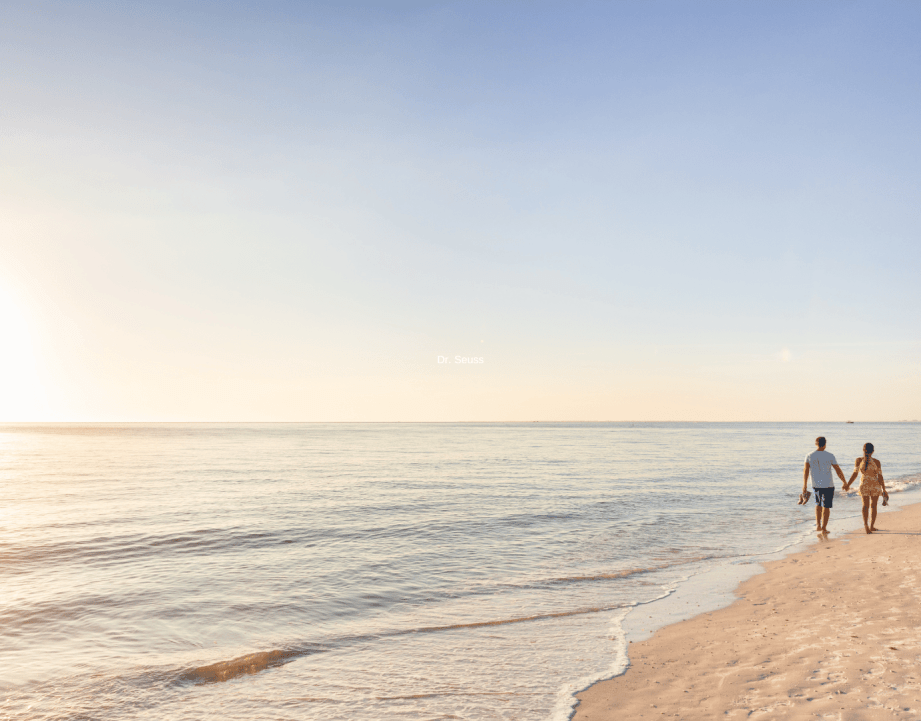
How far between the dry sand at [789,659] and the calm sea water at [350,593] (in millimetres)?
618

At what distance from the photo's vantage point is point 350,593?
11.6m

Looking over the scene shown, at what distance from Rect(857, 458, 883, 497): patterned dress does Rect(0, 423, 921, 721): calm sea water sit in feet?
8.00

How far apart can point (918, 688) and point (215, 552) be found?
15709mm

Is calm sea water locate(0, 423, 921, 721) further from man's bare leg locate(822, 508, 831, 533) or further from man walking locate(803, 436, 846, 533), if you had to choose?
man walking locate(803, 436, 846, 533)

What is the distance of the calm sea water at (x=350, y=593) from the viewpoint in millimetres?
7047

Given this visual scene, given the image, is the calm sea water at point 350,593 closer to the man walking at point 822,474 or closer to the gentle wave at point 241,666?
the gentle wave at point 241,666

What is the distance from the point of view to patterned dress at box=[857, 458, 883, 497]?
15627mm

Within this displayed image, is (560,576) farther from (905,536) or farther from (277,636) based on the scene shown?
(905,536)

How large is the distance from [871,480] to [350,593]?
1541 cm

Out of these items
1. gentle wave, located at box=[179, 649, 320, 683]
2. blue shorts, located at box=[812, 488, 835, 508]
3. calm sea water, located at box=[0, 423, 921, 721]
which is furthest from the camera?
blue shorts, located at box=[812, 488, 835, 508]

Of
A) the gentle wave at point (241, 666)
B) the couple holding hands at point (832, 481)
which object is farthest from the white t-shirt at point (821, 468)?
the gentle wave at point (241, 666)

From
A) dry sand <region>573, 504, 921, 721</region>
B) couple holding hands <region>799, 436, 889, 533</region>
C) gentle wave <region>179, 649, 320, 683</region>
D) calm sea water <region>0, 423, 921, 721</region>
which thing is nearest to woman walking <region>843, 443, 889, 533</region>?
couple holding hands <region>799, 436, 889, 533</region>

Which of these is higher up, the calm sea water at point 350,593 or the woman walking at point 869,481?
the woman walking at point 869,481

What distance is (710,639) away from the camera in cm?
823
